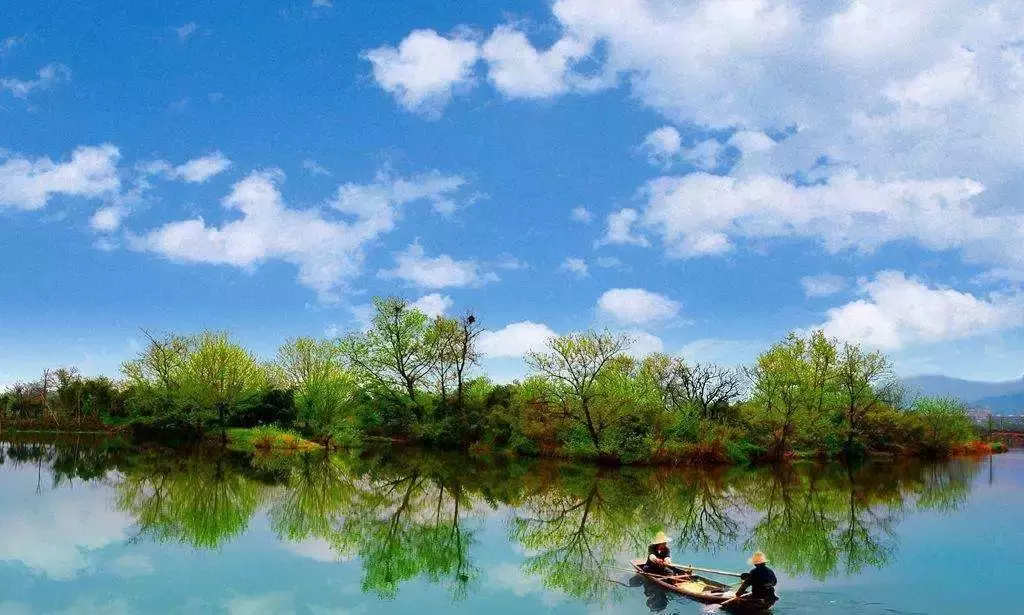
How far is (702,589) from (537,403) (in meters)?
32.5

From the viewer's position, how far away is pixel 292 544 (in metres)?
19.8

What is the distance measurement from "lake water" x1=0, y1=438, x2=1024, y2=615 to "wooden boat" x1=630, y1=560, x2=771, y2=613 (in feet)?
1.00

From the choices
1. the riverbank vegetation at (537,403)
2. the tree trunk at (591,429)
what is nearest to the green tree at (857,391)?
the riverbank vegetation at (537,403)

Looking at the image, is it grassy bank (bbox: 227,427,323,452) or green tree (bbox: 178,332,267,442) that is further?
green tree (bbox: 178,332,267,442)

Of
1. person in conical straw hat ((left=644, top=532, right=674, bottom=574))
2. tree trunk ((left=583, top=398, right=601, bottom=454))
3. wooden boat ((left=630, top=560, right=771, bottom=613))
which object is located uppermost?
tree trunk ((left=583, top=398, right=601, bottom=454))

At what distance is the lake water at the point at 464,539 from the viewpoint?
49.6 ft

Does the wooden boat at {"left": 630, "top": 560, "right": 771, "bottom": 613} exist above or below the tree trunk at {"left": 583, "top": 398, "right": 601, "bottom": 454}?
below

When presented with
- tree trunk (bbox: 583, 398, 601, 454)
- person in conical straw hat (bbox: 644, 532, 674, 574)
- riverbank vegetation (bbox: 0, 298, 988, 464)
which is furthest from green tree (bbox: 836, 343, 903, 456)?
person in conical straw hat (bbox: 644, 532, 674, 574)

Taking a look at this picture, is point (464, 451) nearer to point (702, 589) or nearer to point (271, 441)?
point (271, 441)

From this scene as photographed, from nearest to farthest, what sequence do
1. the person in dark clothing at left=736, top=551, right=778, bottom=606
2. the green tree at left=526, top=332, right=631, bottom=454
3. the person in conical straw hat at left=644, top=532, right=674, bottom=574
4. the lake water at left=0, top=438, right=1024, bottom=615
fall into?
the person in dark clothing at left=736, top=551, right=778, bottom=606 → the lake water at left=0, top=438, right=1024, bottom=615 → the person in conical straw hat at left=644, top=532, right=674, bottom=574 → the green tree at left=526, top=332, right=631, bottom=454

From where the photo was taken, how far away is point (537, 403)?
47.6 m

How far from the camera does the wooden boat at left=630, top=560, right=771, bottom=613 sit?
13.9 m

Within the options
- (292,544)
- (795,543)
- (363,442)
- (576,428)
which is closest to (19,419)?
(363,442)

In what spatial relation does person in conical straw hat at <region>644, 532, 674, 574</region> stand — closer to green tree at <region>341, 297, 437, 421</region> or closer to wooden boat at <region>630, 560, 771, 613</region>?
wooden boat at <region>630, 560, 771, 613</region>
